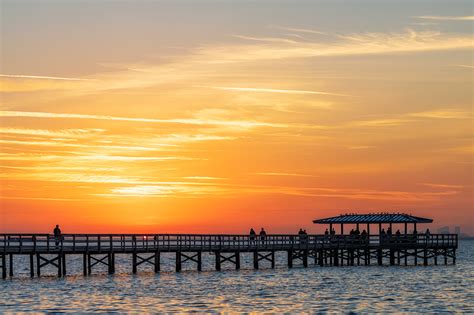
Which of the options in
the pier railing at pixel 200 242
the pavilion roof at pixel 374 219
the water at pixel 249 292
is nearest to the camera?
the water at pixel 249 292

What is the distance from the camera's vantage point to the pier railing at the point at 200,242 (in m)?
62.1

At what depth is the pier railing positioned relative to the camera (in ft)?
204

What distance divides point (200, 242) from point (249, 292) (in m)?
14.5

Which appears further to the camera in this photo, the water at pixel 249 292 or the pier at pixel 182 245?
the pier at pixel 182 245

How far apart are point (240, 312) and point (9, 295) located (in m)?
15.3

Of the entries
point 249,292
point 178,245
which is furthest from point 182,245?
point 249,292

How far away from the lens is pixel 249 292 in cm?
5731

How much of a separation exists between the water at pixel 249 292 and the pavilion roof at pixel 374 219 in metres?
4.29

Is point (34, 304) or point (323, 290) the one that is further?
point (323, 290)

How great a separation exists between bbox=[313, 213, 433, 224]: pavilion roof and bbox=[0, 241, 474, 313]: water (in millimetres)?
4290

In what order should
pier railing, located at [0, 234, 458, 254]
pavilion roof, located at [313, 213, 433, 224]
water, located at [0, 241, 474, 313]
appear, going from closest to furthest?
water, located at [0, 241, 474, 313], pier railing, located at [0, 234, 458, 254], pavilion roof, located at [313, 213, 433, 224]

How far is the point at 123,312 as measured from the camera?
46188mm

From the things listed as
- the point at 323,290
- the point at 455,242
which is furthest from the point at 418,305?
the point at 455,242

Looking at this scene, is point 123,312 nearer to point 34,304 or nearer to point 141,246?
point 34,304
